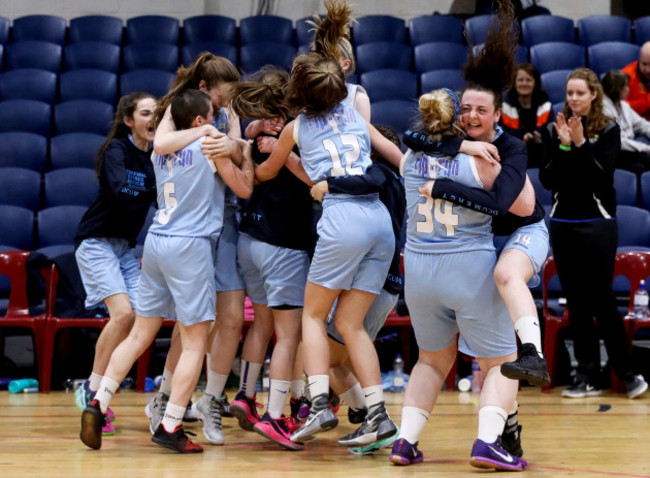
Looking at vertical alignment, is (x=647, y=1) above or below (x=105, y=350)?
above

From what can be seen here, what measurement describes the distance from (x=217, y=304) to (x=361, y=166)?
1.04 m

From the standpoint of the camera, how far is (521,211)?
393 centimetres

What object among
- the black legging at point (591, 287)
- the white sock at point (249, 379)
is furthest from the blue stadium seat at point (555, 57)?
the white sock at point (249, 379)

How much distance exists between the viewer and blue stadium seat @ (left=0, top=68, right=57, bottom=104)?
339 inches

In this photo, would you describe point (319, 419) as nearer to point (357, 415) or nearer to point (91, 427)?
point (357, 415)

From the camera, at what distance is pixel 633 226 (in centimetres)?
696

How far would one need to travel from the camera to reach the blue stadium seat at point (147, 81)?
8.43 m

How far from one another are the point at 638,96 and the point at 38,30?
5649 millimetres

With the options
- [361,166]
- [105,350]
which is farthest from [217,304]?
[361,166]

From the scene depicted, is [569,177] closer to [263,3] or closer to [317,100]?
[317,100]

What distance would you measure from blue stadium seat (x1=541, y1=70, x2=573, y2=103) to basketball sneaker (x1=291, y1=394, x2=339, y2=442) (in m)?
5.26

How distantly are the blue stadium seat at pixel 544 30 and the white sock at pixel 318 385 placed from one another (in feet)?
20.2

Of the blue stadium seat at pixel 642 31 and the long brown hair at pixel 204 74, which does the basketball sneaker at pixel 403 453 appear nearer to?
the long brown hair at pixel 204 74

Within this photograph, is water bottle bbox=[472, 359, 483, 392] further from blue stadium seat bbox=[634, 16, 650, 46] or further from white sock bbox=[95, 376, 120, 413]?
blue stadium seat bbox=[634, 16, 650, 46]
